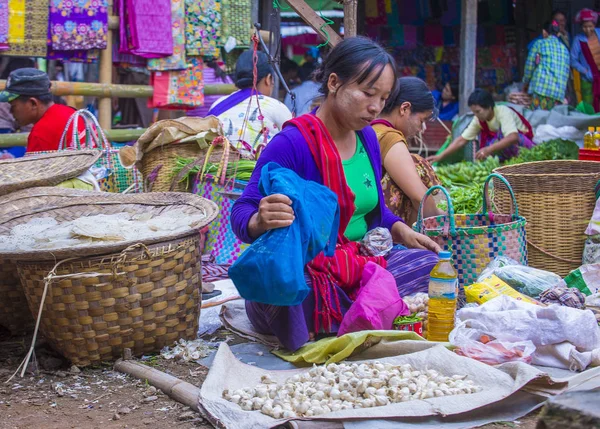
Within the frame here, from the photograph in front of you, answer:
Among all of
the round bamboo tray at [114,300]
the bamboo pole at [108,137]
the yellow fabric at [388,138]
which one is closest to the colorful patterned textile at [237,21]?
the bamboo pole at [108,137]

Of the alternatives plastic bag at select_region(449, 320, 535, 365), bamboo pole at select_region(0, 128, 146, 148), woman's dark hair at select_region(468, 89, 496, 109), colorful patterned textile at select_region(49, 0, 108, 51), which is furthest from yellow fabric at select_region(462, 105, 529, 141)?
plastic bag at select_region(449, 320, 535, 365)

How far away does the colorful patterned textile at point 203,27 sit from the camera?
7.24 metres

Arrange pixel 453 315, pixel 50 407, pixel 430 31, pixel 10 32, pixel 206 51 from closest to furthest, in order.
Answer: pixel 50 407 < pixel 453 315 < pixel 10 32 < pixel 206 51 < pixel 430 31

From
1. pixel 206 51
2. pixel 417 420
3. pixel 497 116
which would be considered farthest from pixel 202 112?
pixel 417 420

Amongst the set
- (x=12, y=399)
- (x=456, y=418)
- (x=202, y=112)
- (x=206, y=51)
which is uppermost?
(x=206, y=51)

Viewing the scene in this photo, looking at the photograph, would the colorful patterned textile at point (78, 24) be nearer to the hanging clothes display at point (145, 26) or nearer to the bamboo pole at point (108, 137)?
the hanging clothes display at point (145, 26)

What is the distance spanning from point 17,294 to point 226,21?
4.48 metres

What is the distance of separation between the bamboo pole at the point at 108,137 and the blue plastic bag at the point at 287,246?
14.4ft

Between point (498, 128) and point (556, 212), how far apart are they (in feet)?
12.7

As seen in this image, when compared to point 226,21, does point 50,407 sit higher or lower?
lower

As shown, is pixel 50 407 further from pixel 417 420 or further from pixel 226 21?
pixel 226 21

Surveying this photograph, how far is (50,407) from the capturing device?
8.97ft

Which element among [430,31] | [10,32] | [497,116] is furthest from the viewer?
[430,31]

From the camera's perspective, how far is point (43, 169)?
4250mm
